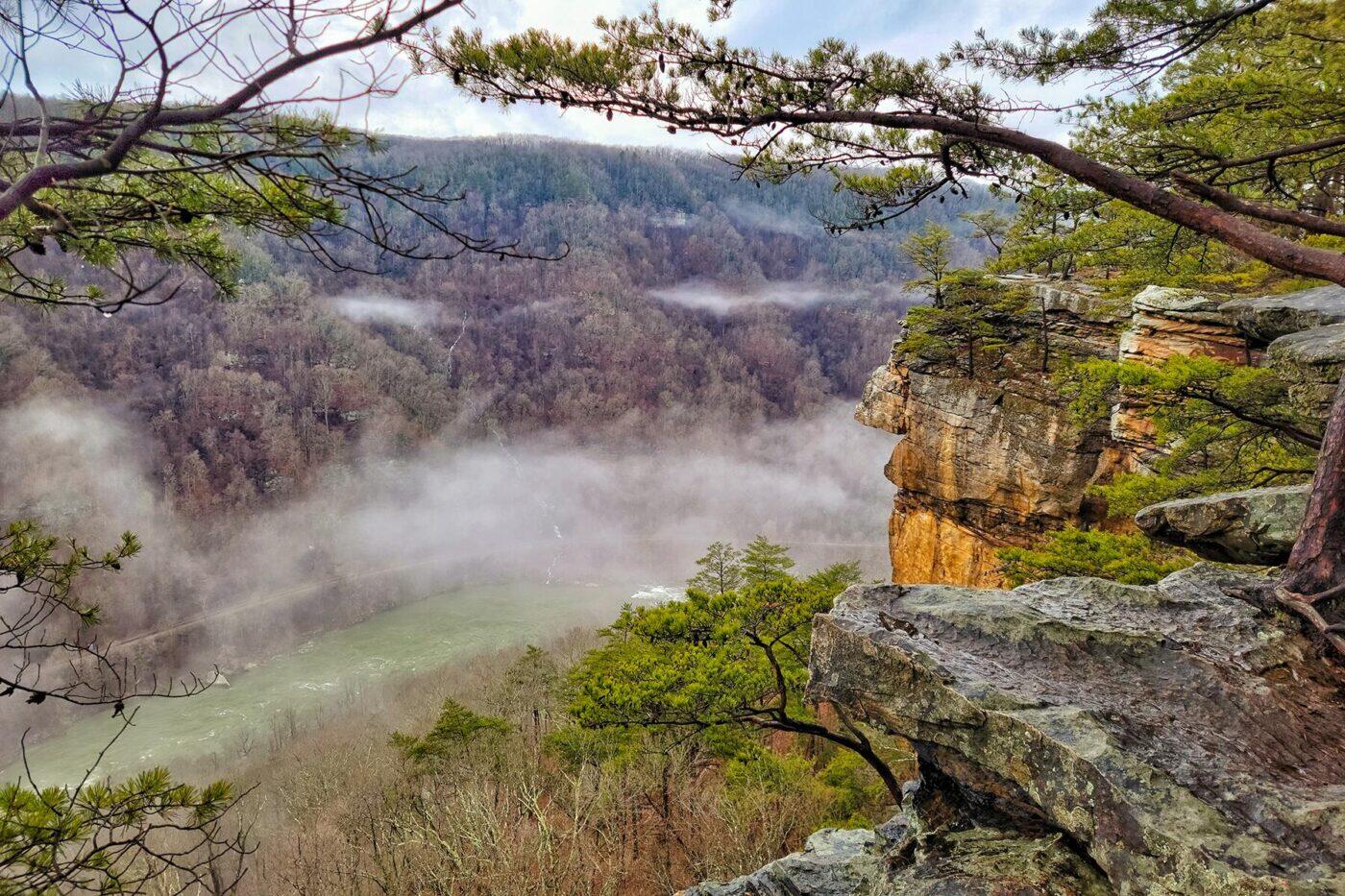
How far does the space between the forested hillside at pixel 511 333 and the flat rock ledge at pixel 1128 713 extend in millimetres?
93342

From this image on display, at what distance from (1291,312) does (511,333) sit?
132 metres

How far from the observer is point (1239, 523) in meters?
4.49

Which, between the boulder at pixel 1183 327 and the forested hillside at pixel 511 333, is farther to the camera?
the forested hillside at pixel 511 333

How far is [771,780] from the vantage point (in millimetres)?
13203

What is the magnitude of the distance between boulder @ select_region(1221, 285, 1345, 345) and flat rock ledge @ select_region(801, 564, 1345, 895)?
2787 mm

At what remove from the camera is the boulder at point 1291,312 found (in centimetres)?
542

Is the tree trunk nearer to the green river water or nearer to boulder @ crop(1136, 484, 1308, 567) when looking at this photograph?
boulder @ crop(1136, 484, 1308, 567)

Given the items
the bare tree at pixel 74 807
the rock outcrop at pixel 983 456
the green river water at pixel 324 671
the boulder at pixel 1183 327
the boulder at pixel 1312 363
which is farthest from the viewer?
the green river water at pixel 324 671

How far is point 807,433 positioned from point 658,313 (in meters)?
42.7

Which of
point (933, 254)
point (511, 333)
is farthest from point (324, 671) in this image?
point (511, 333)

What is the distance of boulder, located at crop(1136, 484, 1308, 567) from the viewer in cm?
430

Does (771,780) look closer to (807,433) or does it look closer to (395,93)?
(395,93)

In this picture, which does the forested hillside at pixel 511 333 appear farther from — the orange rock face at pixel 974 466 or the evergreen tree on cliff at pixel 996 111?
the evergreen tree on cliff at pixel 996 111

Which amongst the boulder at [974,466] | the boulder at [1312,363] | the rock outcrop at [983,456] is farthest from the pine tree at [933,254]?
the boulder at [1312,363]
